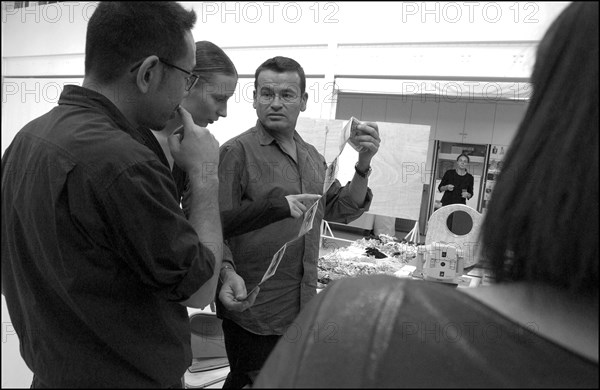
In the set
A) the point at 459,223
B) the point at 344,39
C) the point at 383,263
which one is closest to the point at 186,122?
the point at 383,263

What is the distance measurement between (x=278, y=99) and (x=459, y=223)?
1691 millimetres

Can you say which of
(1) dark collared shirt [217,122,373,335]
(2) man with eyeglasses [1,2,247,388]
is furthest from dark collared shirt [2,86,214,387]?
(1) dark collared shirt [217,122,373,335]

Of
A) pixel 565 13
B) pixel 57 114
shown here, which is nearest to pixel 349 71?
pixel 57 114

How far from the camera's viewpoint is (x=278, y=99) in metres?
1.95

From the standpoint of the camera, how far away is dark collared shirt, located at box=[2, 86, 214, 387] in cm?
86

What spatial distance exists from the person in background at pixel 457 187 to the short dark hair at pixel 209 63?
383 centimetres

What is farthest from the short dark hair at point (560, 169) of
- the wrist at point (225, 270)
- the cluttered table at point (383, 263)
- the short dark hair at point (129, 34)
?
the cluttered table at point (383, 263)

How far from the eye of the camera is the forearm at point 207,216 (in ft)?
3.46

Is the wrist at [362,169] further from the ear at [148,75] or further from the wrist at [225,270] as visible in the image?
the ear at [148,75]

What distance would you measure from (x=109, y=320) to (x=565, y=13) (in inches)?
36.9

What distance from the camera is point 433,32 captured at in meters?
3.62

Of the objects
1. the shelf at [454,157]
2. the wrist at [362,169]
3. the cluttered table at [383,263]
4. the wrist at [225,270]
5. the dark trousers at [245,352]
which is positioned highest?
the shelf at [454,157]

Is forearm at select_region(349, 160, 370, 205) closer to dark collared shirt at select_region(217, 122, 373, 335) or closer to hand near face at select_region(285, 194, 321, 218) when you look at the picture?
dark collared shirt at select_region(217, 122, 373, 335)

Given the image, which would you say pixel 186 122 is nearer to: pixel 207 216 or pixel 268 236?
pixel 207 216
